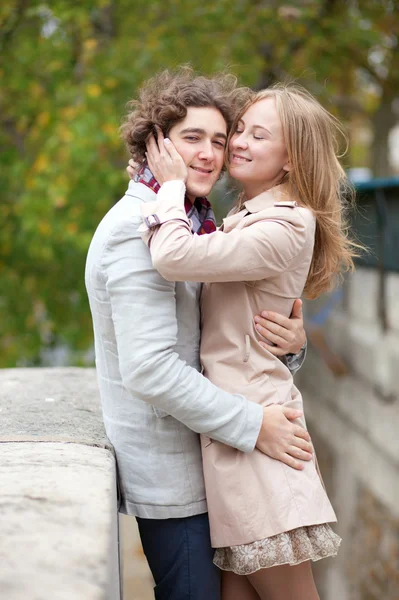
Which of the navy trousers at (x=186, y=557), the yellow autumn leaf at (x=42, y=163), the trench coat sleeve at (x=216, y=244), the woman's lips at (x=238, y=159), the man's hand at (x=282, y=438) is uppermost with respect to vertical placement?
the woman's lips at (x=238, y=159)

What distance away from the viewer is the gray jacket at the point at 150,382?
2.11 meters

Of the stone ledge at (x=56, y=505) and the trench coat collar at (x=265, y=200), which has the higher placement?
the trench coat collar at (x=265, y=200)

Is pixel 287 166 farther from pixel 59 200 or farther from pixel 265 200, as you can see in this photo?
pixel 59 200

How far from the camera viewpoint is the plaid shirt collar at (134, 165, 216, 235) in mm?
2344

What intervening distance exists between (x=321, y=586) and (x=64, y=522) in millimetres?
8519

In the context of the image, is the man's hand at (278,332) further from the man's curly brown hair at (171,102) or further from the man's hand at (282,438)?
the man's curly brown hair at (171,102)

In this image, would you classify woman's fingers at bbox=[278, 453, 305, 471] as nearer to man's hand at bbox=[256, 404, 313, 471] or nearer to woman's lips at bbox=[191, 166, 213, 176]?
man's hand at bbox=[256, 404, 313, 471]

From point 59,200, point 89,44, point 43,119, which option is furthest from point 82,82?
point 59,200

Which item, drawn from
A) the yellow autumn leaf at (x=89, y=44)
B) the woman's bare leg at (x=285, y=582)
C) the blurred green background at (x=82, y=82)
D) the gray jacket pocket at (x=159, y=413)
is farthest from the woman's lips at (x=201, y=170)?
the yellow autumn leaf at (x=89, y=44)

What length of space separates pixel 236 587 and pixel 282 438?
47cm

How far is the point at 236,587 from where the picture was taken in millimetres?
2389

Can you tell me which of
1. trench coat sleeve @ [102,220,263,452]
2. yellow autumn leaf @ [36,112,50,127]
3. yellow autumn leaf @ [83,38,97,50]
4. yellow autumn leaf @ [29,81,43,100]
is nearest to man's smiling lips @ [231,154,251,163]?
trench coat sleeve @ [102,220,263,452]

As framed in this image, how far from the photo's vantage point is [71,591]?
1384 mm

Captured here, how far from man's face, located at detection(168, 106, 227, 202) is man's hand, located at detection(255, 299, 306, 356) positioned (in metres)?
0.39
